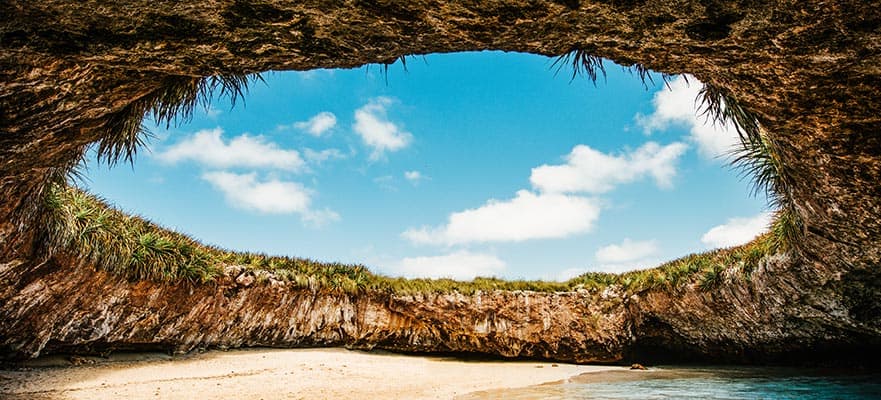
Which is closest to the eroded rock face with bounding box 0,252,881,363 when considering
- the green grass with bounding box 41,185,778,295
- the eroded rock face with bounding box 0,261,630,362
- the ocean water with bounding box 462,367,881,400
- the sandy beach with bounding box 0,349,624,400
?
the eroded rock face with bounding box 0,261,630,362

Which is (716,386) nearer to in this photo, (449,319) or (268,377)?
(449,319)

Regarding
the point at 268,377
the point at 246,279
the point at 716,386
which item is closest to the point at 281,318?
the point at 246,279

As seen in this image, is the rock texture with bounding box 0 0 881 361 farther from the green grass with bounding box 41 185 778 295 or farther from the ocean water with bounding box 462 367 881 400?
the ocean water with bounding box 462 367 881 400

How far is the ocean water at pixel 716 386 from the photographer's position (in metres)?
6.58

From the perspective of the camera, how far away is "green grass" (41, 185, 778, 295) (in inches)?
281

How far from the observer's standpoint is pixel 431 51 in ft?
11.3

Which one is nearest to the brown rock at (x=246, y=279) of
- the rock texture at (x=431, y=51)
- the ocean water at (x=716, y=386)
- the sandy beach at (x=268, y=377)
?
the rock texture at (x=431, y=51)

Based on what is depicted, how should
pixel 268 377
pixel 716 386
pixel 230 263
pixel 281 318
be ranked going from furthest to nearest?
pixel 281 318, pixel 230 263, pixel 268 377, pixel 716 386

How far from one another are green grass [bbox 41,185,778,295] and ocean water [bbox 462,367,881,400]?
1896 mm

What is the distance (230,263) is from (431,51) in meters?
8.16

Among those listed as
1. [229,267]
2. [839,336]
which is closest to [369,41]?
[229,267]

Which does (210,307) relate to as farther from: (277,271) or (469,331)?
(469,331)

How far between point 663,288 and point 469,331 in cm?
473

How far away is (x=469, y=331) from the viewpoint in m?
11.9
